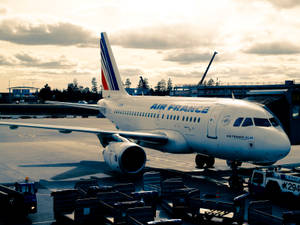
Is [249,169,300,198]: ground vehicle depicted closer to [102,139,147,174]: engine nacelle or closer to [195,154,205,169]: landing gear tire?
[102,139,147,174]: engine nacelle

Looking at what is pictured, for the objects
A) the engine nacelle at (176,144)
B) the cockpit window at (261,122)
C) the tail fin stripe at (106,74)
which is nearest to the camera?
the cockpit window at (261,122)

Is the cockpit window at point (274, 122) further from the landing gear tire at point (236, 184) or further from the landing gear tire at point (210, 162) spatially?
the landing gear tire at point (210, 162)

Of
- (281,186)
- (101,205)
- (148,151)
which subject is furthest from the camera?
(148,151)

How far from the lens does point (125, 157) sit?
891 inches

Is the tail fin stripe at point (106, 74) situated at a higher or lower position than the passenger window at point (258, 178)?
higher

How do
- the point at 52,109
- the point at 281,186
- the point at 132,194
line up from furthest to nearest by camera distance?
the point at 52,109, the point at 281,186, the point at 132,194

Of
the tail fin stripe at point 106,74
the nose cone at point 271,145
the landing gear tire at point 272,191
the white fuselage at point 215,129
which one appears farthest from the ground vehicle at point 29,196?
the tail fin stripe at point 106,74

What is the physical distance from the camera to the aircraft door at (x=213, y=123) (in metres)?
21.5

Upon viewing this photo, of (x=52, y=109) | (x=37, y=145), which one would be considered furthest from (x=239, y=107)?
(x=52, y=109)

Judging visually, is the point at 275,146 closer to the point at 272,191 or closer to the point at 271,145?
the point at 271,145

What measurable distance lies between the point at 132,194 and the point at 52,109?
93141 mm

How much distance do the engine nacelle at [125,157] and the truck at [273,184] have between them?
6.47 m

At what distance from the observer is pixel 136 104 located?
32312 mm

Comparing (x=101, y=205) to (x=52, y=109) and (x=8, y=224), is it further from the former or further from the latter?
(x=52, y=109)
